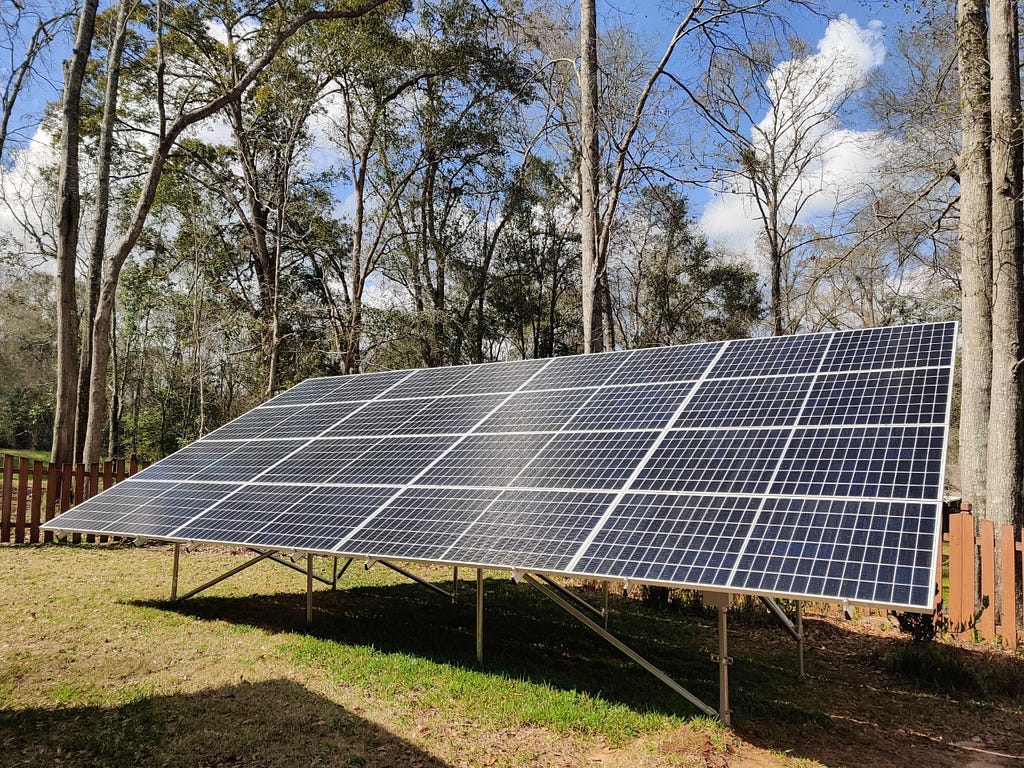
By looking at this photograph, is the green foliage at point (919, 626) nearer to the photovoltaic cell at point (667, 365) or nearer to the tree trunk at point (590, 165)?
the photovoltaic cell at point (667, 365)

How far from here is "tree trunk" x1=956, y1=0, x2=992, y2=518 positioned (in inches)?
413

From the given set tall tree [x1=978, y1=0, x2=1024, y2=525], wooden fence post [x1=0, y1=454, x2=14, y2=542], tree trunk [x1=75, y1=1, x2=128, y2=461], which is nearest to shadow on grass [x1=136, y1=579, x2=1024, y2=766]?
tall tree [x1=978, y1=0, x2=1024, y2=525]

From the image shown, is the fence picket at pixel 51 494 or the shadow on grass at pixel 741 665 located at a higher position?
the fence picket at pixel 51 494

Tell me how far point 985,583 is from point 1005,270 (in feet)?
14.5

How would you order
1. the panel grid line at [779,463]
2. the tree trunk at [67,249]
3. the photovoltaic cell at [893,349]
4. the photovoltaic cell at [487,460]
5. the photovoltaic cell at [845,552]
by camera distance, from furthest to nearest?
1. the tree trunk at [67,249]
2. the photovoltaic cell at [487,460]
3. the photovoltaic cell at [893,349]
4. the panel grid line at [779,463]
5. the photovoltaic cell at [845,552]

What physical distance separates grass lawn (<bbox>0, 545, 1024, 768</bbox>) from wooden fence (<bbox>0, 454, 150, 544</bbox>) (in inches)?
127

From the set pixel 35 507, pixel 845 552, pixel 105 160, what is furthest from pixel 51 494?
pixel 845 552

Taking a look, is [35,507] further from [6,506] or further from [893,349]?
[893,349]

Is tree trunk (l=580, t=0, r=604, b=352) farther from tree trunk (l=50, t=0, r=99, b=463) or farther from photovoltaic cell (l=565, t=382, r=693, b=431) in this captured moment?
tree trunk (l=50, t=0, r=99, b=463)

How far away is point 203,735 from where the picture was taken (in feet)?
17.4

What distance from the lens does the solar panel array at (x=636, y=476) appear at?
15.6 feet

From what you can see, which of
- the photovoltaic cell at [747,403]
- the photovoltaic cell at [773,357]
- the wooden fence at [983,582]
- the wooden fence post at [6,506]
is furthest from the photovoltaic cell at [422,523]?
the wooden fence post at [6,506]

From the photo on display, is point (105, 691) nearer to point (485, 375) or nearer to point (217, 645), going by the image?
point (217, 645)

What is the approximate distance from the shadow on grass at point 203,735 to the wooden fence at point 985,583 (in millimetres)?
7503
